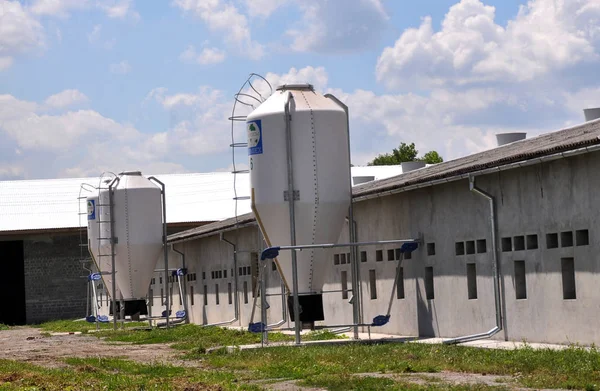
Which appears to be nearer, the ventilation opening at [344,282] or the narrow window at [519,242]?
the narrow window at [519,242]

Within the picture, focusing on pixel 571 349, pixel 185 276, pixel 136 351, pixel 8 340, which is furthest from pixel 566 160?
pixel 185 276

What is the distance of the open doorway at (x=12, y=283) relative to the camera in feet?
180

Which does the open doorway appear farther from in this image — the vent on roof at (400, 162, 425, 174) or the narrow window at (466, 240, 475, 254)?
the narrow window at (466, 240, 475, 254)

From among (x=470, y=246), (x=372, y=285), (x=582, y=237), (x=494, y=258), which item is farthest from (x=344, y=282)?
(x=582, y=237)

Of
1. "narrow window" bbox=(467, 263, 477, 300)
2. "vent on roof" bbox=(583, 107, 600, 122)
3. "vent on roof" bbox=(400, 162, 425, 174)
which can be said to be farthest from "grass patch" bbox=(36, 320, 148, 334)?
"vent on roof" bbox=(583, 107, 600, 122)

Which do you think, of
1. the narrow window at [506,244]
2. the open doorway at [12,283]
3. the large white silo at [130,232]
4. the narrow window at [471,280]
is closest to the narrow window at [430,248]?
the narrow window at [471,280]

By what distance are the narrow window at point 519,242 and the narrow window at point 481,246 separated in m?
1.16

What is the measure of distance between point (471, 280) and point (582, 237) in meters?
3.92

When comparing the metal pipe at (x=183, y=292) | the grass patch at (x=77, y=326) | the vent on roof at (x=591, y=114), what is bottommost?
the grass patch at (x=77, y=326)

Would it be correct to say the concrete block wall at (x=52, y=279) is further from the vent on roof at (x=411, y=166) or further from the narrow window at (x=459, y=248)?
the narrow window at (x=459, y=248)

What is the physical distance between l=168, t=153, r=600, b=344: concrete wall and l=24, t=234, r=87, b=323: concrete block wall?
91.2 feet

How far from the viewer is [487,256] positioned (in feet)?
66.6

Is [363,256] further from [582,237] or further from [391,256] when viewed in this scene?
[582,237]

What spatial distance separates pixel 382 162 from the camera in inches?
3809
